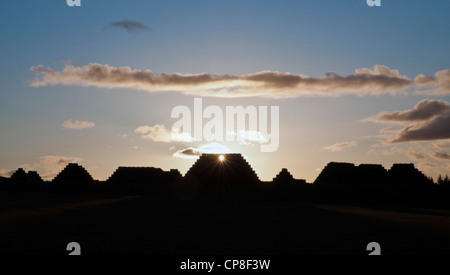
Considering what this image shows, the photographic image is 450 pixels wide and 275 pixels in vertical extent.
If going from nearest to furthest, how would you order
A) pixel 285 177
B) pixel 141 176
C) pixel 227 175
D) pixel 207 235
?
pixel 207 235
pixel 227 175
pixel 285 177
pixel 141 176

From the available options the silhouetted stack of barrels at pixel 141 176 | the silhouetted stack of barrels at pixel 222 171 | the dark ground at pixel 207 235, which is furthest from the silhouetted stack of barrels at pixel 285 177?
the dark ground at pixel 207 235

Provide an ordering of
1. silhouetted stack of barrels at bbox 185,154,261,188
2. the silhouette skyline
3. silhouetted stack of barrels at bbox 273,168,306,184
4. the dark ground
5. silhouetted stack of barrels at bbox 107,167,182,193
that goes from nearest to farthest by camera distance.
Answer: the dark ground, silhouetted stack of barrels at bbox 185,154,261,188, the silhouette skyline, silhouetted stack of barrels at bbox 273,168,306,184, silhouetted stack of barrels at bbox 107,167,182,193

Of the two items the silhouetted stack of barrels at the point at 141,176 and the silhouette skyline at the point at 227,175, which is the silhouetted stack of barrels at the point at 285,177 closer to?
the silhouette skyline at the point at 227,175

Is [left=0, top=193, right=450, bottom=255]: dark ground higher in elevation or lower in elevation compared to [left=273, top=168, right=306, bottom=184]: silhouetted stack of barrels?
Result: lower

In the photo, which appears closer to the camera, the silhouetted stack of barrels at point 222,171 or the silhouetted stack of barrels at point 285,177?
the silhouetted stack of barrels at point 222,171

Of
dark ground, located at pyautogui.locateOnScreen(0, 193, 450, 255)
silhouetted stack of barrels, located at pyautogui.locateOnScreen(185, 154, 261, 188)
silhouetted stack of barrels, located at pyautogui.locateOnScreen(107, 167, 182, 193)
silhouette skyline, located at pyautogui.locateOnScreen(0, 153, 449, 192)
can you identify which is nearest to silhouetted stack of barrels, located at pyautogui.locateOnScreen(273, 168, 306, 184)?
silhouette skyline, located at pyautogui.locateOnScreen(0, 153, 449, 192)

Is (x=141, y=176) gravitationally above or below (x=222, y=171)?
below

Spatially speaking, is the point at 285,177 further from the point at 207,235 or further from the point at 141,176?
the point at 207,235

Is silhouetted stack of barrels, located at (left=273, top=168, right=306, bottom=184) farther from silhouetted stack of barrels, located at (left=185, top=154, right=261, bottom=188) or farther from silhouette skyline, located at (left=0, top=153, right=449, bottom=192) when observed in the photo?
silhouetted stack of barrels, located at (left=185, top=154, right=261, bottom=188)

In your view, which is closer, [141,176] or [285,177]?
[285,177]

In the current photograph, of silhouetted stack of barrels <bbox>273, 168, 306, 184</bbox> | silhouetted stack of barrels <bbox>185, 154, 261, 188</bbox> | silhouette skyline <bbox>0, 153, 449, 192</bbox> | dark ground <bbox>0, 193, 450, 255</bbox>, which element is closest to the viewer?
dark ground <bbox>0, 193, 450, 255</bbox>

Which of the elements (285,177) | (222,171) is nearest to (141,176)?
(222,171)

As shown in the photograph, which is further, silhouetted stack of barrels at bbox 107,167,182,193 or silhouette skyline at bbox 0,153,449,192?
Answer: silhouetted stack of barrels at bbox 107,167,182,193
